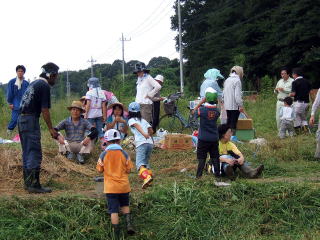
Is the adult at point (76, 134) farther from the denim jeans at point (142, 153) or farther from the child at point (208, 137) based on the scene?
the child at point (208, 137)

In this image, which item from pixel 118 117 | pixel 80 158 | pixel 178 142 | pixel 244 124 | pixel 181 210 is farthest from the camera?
pixel 244 124

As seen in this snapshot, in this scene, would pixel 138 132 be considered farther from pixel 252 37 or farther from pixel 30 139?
pixel 252 37

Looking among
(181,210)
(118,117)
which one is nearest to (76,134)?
(118,117)

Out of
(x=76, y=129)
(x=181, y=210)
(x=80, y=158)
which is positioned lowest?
(x=181, y=210)

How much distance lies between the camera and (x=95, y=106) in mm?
10828

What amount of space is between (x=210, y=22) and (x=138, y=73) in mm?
38049

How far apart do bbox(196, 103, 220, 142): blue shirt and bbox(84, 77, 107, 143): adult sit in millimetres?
3351

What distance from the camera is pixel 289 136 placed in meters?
12.6

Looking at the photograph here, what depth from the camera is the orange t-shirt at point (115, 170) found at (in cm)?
618

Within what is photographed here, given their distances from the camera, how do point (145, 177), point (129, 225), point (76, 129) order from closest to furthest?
point (129, 225), point (145, 177), point (76, 129)

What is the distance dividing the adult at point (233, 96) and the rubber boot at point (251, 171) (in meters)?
3.21

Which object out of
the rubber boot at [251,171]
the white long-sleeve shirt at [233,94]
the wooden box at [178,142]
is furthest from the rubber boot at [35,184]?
the white long-sleeve shirt at [233,94]

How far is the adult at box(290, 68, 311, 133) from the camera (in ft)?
43.1

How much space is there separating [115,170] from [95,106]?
4.74 m
